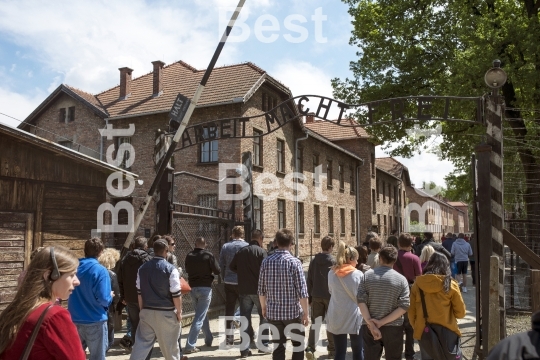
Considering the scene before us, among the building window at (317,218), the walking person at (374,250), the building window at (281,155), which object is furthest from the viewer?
the building window at (317,218)

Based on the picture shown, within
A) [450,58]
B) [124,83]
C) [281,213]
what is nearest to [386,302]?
[450,58]

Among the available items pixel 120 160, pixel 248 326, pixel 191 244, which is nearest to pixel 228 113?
pixel 120 160

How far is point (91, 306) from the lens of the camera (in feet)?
18.5

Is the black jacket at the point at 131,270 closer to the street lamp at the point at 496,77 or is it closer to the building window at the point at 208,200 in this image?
the street lamp at the point at 496,77

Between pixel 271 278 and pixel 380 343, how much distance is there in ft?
4.67

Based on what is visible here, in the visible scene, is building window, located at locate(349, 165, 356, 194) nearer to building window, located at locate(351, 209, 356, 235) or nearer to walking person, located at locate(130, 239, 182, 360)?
building window, located at locate(351, 209, 356, 235)

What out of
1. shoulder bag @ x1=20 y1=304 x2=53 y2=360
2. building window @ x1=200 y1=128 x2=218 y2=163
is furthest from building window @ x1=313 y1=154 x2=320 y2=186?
shoulder bag @ x1=20 y1=304 x2=53 y2=360

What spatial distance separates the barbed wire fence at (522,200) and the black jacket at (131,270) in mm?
6175

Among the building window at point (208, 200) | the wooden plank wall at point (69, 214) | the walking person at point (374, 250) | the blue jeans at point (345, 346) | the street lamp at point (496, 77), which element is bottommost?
the blue jeans at point (345, 346)

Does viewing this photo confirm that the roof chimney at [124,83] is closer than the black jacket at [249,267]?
No

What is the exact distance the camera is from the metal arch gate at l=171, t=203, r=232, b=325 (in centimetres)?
1078

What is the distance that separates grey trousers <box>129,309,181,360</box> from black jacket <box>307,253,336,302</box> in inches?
91.9

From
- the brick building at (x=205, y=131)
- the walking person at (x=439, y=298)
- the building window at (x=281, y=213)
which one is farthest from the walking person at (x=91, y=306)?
the building window at (x=281, y=213)

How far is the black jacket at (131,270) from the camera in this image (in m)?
7.49
